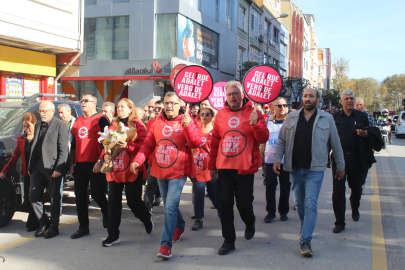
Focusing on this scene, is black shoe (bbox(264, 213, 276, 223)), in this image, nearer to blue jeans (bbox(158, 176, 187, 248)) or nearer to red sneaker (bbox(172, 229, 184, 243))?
red sneaker (bbox(172, 229, 184, 243))

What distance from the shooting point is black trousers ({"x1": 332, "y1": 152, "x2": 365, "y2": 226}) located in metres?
5.51

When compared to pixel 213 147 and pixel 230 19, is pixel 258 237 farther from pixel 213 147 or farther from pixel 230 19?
pixel 230 19

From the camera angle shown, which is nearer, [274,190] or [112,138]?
[112,138]

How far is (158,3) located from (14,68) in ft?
33.9

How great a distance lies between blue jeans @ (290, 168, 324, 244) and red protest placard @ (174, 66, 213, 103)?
1.62 m

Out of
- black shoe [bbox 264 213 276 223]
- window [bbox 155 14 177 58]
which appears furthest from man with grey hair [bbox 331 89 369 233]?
window [bbox 155 14 177 58]

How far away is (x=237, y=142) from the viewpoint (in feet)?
14.6

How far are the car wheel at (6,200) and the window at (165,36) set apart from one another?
640 inches

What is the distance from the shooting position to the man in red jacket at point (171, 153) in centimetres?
442

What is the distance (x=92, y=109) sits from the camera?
17.6 feet

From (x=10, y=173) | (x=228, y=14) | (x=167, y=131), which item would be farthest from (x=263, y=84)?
(x=228, y=14)

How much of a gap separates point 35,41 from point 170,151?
9747 millimetres

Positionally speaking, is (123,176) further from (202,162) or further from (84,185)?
(202,162)

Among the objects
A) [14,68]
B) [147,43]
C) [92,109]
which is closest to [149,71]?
[147,43]
